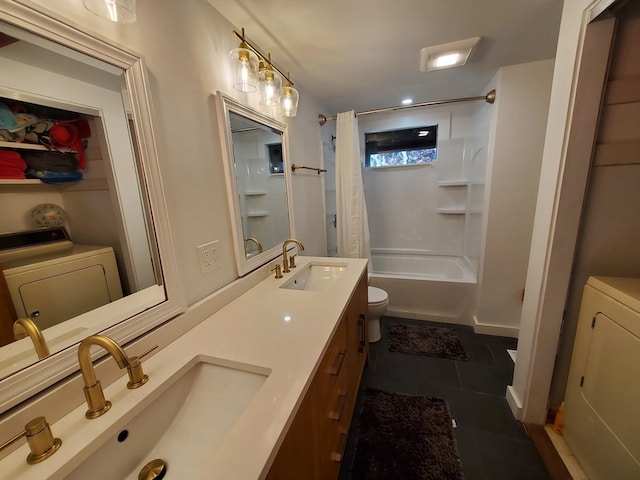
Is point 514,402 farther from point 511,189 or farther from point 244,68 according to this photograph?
point 244,68

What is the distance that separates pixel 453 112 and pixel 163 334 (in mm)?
3392

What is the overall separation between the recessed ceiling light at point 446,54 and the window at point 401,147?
130 centimetres

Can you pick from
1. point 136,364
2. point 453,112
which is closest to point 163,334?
point 136,364

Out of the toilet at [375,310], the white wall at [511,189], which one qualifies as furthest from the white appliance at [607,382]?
the toilet at [375,310]

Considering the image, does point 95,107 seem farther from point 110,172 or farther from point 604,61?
point 604,61

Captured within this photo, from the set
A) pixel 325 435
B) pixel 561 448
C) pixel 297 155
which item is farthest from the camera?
pixel 297 155

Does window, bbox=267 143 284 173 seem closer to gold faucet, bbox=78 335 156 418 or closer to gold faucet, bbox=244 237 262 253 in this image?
gold faucet, bbox=244 237 262 253

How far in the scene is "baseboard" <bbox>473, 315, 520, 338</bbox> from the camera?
2.18 meters

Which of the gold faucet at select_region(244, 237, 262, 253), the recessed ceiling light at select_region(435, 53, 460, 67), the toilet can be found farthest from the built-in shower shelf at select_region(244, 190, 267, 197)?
the recessed ceiling light at select_region(435, 53, 460, 67)

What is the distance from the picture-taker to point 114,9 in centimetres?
67

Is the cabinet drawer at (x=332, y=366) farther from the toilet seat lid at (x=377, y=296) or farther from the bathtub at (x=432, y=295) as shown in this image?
the bathtub at (x=432, y=295)

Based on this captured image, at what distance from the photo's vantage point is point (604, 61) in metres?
0.99

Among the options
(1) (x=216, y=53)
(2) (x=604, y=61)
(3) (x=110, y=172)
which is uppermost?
(1) (x=216, y=53)

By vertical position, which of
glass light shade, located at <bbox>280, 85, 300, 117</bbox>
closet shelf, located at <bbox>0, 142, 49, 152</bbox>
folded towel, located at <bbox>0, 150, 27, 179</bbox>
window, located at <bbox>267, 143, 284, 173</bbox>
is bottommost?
folded towel, located at <bbox>0, 150, 27, 179</bbox>
